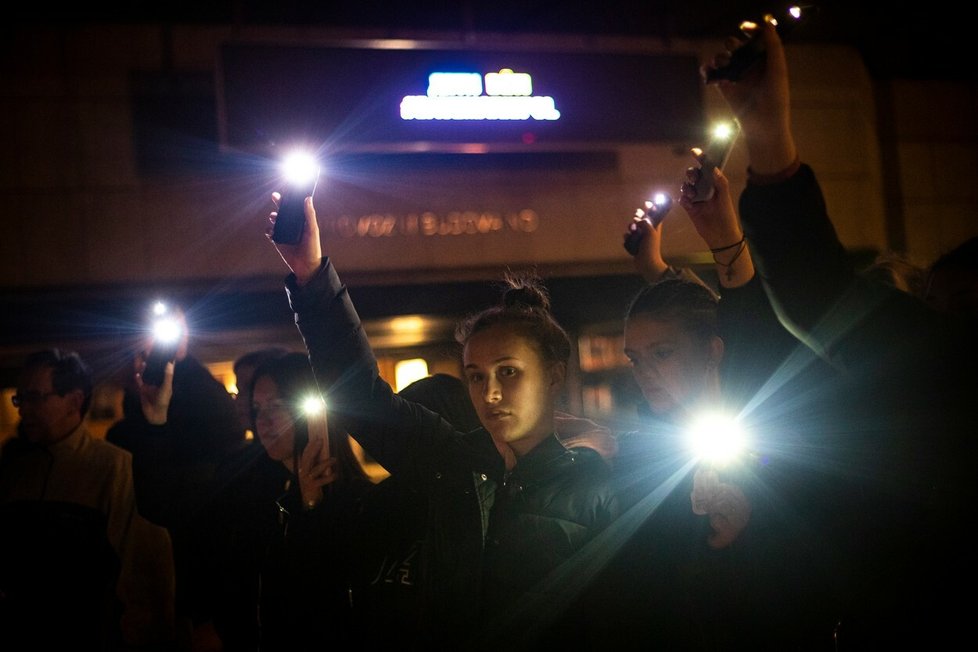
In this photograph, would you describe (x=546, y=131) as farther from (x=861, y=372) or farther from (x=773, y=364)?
(x=861, y=372)

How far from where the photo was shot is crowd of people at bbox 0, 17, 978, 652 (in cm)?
155

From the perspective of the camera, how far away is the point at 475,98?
5160 millimetres

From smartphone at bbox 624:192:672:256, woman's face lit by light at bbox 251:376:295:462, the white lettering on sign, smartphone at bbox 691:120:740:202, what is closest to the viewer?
smartphone at bbox 691:120:740:202

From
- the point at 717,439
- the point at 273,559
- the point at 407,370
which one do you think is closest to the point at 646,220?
the point at 717,439

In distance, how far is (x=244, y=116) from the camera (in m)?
4.95

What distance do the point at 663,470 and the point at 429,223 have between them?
4806 millimetres

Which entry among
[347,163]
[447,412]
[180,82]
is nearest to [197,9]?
[180,82]

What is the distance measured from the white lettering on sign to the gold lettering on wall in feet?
5.59

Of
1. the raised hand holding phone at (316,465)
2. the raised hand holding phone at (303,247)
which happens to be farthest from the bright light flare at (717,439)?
the raised hand holding phone at (316,465)

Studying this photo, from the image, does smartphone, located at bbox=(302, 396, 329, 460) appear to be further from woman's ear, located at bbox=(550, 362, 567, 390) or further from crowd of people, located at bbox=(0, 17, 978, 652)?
woman's ear, located at bbox=(550, 362, 567, 390)

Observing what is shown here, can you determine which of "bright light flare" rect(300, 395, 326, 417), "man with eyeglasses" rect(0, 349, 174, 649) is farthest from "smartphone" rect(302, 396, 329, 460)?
"man with eyeglasses" rect(0, 349, 174, 649)

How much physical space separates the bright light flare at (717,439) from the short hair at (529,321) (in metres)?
0.42

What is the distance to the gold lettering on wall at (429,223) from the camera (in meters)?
6.68

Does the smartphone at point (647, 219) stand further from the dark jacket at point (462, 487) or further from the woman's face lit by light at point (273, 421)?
the woman's face lit by light at point (273, 421)
